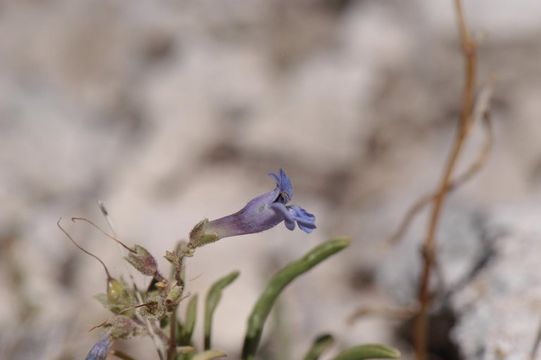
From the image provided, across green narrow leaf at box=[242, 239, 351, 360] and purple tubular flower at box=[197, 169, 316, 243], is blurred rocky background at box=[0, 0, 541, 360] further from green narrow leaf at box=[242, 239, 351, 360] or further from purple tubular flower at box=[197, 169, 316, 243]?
purple tubular flower at box=[197, 169, 316, 243]

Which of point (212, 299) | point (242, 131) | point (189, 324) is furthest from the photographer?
point (242, 131)

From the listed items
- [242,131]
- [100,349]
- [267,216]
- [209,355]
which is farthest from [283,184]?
[242,131]

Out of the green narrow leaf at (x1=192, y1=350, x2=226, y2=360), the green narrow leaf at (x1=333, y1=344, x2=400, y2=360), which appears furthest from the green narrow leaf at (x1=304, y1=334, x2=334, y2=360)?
the green narrow leaf at (x1=192, y1=350, x2=226, y2=360)

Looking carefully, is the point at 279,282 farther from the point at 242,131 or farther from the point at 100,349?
the point at 242,131

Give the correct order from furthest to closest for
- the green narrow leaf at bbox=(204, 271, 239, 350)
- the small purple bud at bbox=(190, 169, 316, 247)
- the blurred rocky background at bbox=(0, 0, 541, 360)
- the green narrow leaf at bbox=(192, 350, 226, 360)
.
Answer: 1. the blurred rocky background at bbox=(0, 0, 541, 360)
2. the green narrow leaf at bbox=(204, 271, 239, 350)
3. the green narrow leaf at bbox=(192, 350, 226, 360)
4. the small purple bud at bbox=(190, 169, 316, 247)

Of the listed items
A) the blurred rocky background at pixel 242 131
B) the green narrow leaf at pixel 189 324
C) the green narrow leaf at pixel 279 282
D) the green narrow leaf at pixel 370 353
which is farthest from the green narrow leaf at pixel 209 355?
the blurred rocky background at pixel 242 131

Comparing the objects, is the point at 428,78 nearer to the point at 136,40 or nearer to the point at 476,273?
the point at 136,40
